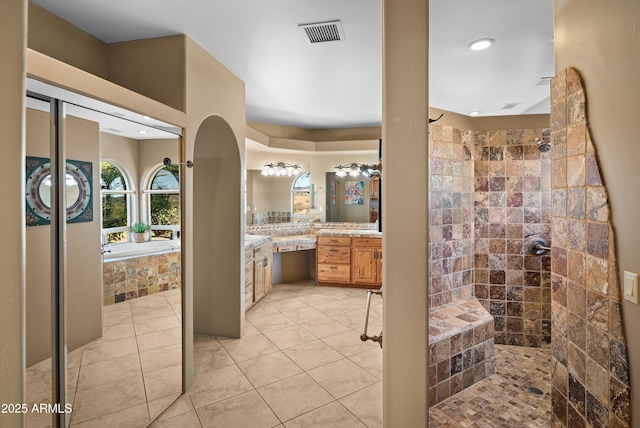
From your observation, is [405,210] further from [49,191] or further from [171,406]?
[171,406]

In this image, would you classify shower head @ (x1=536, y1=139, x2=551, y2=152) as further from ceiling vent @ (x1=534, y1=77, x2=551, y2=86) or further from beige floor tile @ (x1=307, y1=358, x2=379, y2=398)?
beige floor tile @ (x1=307, y1=358, x2=379, y2=398)

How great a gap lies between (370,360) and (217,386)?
1370 millimetres

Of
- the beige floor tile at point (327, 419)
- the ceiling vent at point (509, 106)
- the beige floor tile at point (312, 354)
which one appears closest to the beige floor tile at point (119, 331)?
the beige floor tile at point (327, 419)

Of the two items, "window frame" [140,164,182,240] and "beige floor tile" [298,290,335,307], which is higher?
"window frame" [140,164,182,240]

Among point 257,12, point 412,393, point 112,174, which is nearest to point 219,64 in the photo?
point 257,12

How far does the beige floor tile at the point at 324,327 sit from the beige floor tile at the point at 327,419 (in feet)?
3.89

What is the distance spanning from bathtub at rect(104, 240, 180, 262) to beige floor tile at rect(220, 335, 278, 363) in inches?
50.9

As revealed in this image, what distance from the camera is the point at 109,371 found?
186cm

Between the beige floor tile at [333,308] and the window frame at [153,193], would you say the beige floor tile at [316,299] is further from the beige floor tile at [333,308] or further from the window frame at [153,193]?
the window frame at [153,193]

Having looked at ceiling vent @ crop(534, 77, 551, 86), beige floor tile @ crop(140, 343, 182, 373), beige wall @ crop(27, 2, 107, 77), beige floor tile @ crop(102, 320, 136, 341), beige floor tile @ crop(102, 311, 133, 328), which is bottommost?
beige floor tile @ crop(140, 343, 182, 373)

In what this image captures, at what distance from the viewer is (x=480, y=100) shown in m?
3.73

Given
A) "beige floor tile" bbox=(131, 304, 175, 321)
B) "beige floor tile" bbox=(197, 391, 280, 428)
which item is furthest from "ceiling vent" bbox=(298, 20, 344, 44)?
"beige floor tile" bbox=(197, 391, 280, 428)

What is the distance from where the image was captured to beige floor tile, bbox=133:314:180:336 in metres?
2.06

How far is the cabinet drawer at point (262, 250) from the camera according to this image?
419 cm
